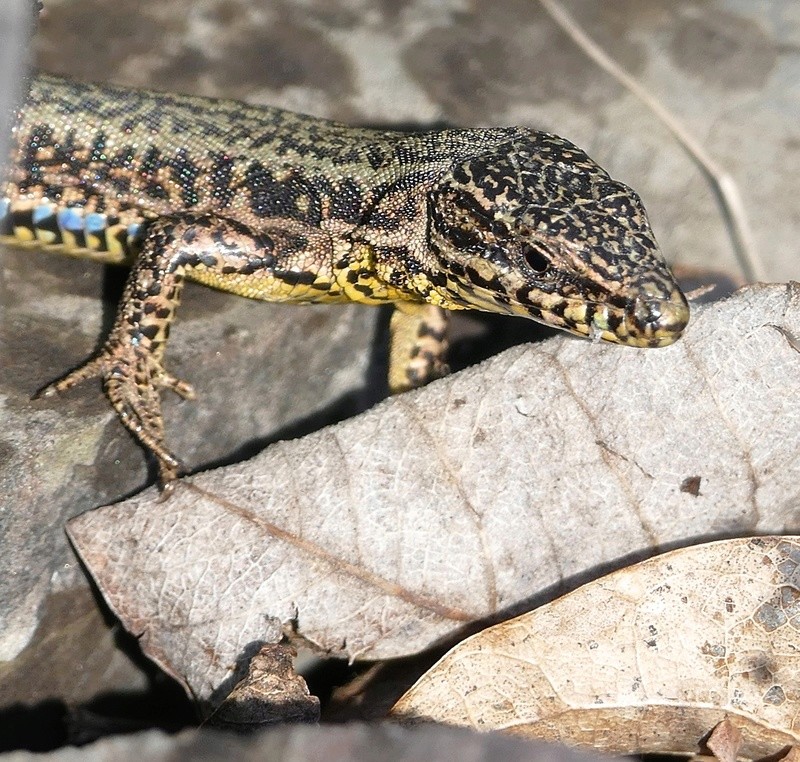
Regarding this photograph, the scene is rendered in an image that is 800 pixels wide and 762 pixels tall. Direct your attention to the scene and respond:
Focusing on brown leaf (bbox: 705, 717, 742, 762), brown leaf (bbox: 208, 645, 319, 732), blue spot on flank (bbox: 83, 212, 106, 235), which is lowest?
brown leaf (bbox: 208, 645, 319, 732)

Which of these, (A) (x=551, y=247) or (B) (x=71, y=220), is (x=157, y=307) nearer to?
(B) (x=71, y=220)

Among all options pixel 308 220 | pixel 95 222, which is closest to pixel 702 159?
pixel 308 220

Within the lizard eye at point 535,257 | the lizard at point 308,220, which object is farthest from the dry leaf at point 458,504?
the lizard eye at point 535,257

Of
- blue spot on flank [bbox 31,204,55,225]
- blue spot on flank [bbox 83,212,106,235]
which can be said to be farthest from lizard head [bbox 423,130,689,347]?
blue spot on flank [bbox 31,204,55,225]

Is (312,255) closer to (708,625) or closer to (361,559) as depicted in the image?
(361,559)

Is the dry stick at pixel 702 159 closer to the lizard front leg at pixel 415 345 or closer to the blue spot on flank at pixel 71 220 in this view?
the lizard front leg at pixel 415 345

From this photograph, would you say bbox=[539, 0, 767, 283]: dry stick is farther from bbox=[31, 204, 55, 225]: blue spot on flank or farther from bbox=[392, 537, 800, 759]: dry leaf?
bbox=[31, 204, 55, 225]: blue spot on flank
